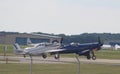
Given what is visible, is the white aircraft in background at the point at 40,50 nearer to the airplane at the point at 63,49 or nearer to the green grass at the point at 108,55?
the airplane at the point at 63,49

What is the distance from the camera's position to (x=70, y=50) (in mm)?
67250

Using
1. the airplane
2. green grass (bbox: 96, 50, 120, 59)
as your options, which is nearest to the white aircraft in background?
the airplane

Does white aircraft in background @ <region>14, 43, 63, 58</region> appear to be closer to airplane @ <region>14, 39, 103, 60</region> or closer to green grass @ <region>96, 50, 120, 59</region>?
airplane @ <region>14, 39, 103, 60</region>

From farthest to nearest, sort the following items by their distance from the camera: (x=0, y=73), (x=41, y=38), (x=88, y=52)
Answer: (x=41, y=38) < (x=88, y=52) < (x=0, y=73)

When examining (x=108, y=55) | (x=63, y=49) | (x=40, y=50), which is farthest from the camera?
(x=108, y=55)

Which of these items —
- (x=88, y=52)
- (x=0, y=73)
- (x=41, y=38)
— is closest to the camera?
(x=0, y=73)

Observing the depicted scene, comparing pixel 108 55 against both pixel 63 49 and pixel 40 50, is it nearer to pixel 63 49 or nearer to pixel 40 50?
pixel 63 49

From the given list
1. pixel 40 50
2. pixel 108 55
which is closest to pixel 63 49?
pixel 40 50

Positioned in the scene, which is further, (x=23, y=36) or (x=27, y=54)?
(x=23, y=36)

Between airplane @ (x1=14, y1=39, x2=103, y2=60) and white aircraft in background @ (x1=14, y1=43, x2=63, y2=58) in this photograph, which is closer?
airplane @ (x1=14, y1=39, x2=103, y2=60)

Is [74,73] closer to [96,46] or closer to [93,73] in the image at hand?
[93,73]

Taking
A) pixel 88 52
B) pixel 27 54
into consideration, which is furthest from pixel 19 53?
pixel 88 52

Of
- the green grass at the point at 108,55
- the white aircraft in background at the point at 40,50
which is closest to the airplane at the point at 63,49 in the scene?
the white aircraft in background at the point at 40,50

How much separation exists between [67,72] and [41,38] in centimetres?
15612
